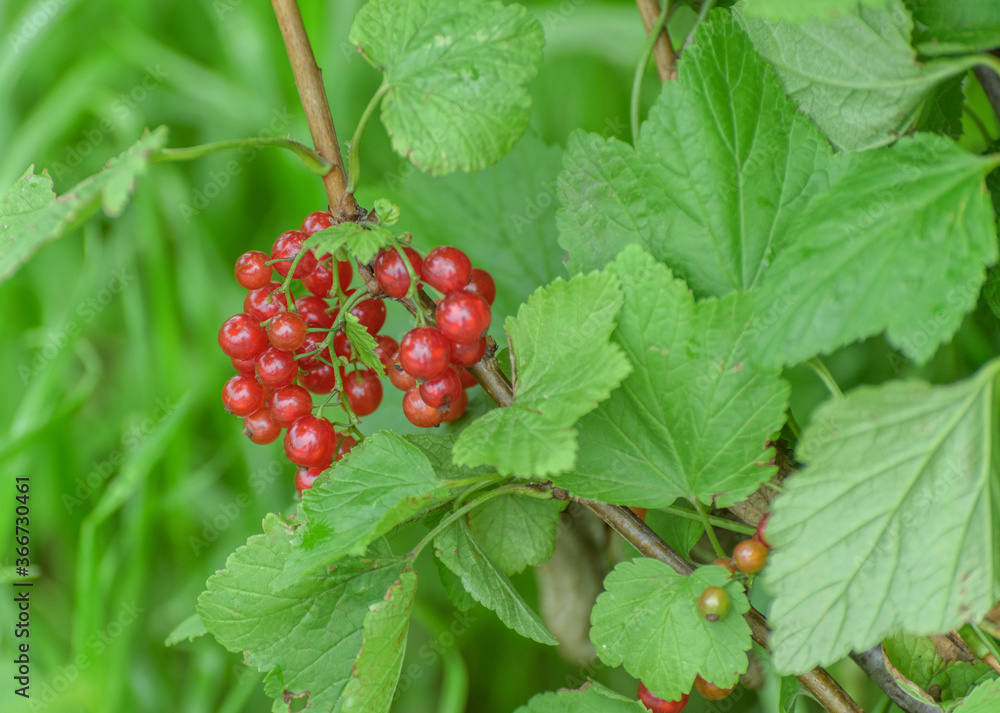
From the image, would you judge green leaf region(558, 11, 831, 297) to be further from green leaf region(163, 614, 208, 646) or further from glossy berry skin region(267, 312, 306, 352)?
green leaf region(163, 614, 208, 646)

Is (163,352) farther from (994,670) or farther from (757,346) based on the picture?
(994,670)

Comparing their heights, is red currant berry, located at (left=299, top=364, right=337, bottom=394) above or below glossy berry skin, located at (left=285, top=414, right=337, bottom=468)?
above

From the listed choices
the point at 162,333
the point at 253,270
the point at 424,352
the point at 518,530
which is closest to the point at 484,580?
the point at 518,530

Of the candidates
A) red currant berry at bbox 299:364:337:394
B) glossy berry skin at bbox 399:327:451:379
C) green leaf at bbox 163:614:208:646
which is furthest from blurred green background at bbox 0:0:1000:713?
glossy berry skin at bbox 399:327:451:379

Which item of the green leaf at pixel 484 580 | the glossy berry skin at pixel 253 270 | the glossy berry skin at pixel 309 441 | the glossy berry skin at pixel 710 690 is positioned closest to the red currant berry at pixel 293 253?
the glossy berry skin at pixel 253 270

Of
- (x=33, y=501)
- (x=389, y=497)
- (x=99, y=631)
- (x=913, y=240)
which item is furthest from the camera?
(x=33, y=501)

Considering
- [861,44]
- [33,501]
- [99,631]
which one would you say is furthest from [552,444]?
[33,501]

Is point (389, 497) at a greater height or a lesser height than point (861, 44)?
lesser
